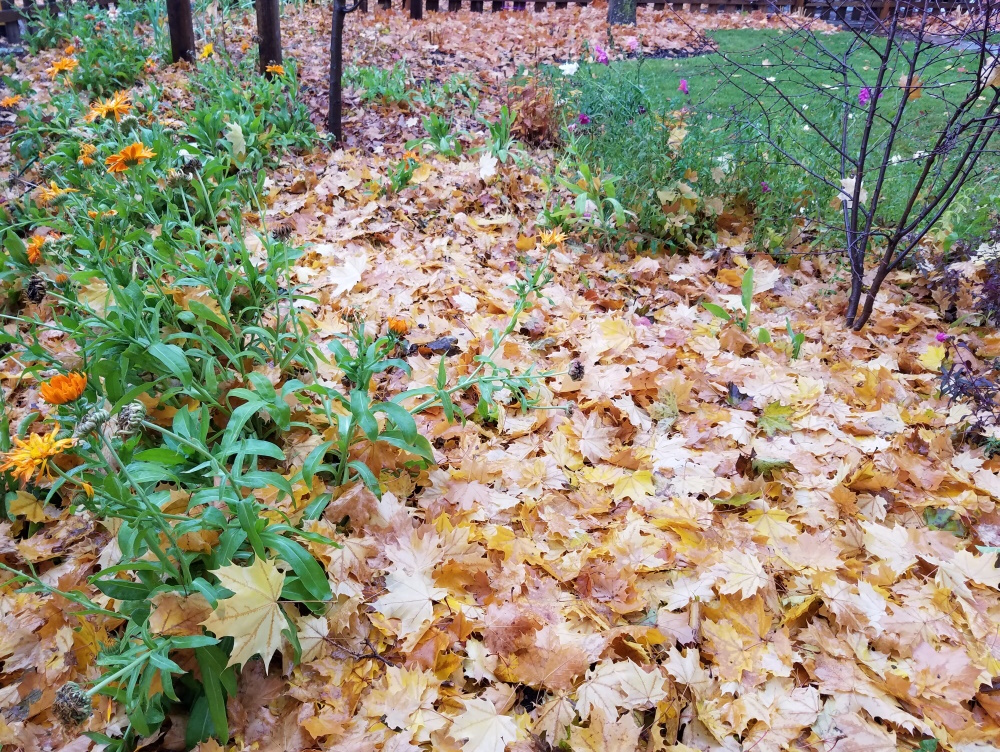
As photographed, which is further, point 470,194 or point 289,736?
point 470,194

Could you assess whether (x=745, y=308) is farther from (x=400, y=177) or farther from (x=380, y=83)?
(x=380, y=83)

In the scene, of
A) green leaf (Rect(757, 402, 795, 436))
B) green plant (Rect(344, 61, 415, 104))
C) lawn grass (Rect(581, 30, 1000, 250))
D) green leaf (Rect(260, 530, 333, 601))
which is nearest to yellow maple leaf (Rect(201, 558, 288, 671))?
green leaf (Rect(260, 530, 333, 601))

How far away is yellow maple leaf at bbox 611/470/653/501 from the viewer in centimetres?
194

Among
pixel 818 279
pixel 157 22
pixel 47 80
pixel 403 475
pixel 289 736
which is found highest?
pixel 157 22

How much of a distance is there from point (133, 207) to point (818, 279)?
3448 millimetres

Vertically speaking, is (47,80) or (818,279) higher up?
(47,80)

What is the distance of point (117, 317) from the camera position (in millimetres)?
1928

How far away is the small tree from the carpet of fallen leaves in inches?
18.9

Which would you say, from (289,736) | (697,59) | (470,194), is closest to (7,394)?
(289,736)

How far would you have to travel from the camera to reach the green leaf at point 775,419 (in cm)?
220

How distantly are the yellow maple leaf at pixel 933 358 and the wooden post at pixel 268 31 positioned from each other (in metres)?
4.81

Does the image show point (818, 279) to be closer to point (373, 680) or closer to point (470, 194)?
point (470, 194)

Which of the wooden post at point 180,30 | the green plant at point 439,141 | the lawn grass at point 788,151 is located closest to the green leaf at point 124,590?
the lawn grass at point 788,151

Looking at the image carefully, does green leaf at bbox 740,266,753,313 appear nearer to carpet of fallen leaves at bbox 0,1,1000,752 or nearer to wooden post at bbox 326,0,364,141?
carpet of fallen leaves at bbox 0,1,1000,752
